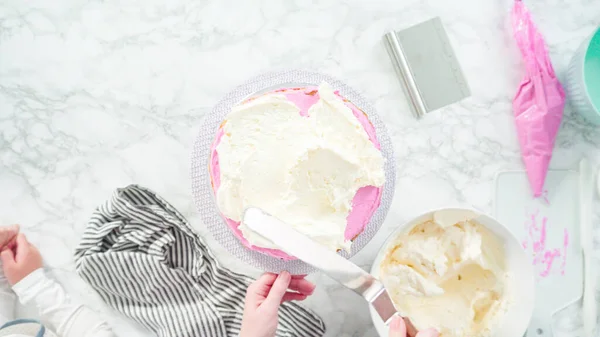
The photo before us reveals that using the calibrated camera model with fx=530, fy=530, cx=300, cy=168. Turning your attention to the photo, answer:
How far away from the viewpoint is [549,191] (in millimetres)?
760

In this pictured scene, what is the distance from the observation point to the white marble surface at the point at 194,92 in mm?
760

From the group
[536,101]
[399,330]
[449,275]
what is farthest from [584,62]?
[399,330]

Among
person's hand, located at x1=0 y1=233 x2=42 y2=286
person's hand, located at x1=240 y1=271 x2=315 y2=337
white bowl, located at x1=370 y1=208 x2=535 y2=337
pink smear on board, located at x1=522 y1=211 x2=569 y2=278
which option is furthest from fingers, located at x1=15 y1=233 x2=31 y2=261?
pink smear on board, located at x1=522 y1=211 x2=569 y2=278

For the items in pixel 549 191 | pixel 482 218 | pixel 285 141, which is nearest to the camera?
pixel 285 141

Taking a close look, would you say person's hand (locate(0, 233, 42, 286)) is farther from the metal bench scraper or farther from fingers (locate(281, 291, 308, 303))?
the metal bench scraper

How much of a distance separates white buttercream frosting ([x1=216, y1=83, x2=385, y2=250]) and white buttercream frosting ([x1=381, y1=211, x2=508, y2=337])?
0.51 ft

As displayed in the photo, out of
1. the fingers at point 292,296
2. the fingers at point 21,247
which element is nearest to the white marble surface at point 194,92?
the fingers at point 21,247

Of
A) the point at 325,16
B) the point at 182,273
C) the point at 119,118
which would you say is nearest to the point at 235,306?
the point at 182,273

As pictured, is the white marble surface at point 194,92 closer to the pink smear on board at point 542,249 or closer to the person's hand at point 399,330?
the pink smear on board at point 542,249

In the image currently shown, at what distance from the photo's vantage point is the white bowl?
640mm

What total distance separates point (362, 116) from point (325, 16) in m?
0.25

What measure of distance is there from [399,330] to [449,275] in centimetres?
14

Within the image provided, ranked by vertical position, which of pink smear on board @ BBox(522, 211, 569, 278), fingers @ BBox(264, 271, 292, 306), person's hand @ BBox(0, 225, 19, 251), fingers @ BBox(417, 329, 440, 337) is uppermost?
person's hand @ BBox(0, 225, 19, 251)

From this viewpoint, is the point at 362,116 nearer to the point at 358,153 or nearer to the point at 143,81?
the point at 358,153
